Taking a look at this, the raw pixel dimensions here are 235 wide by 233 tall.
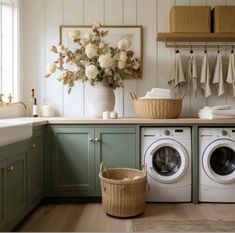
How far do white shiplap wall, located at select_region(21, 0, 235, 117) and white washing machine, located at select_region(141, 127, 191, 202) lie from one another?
26.2 inches

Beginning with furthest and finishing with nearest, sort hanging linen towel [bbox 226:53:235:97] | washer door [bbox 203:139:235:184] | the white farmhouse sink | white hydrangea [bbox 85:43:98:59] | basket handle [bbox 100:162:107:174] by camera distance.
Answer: hanging linen towel [bbox 226:53:235:97]
white hydrangea [bbox 85:43:98:59]
washer door [bbox 203:139:235:184]
basket handle [bbox 100:162:107:174]
the white farmhouse sink

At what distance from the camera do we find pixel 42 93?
3064 millimetres

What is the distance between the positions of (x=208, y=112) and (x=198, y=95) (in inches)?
22.8

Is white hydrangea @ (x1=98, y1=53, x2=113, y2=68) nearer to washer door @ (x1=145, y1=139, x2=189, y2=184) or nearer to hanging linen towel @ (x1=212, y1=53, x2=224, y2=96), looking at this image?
washer door @ (x1=145, y1=139, x2=189, y2=184)

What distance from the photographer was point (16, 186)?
6.07ft

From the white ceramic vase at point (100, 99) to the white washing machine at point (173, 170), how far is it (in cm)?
53

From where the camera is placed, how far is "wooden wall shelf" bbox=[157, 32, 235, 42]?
2771mm

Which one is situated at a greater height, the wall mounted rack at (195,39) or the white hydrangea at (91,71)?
the wall mounted rack at (195,39)

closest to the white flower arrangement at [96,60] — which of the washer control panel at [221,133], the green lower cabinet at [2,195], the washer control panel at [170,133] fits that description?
the washer control panel at [170,133]

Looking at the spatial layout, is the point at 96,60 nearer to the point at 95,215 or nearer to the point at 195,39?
the point at 195,39

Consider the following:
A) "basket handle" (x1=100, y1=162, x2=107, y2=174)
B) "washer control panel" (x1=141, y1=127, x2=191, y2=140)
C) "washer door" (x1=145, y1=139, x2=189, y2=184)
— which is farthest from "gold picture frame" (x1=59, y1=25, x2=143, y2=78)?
"basket handle" (x1=100, y1=162, x2=107, y2=174)

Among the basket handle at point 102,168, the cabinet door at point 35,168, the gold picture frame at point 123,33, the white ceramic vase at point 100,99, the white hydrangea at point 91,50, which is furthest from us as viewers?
the gold picture frame at point 123,33

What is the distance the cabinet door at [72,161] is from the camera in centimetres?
243

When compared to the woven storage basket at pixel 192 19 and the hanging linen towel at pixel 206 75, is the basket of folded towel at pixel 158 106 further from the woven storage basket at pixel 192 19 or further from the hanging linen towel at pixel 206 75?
the woven storage basket at pixel 192 19
